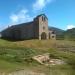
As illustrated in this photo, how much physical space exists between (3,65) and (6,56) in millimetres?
4925

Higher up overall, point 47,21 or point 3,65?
point 47,21

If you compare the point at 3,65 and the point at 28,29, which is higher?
the point at 28,29

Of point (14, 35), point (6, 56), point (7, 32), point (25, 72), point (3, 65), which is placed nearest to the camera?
point (25, 72)

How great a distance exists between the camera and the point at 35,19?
80.8 meters

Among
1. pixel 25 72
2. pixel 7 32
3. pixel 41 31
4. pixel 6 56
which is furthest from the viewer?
pixel 7 32

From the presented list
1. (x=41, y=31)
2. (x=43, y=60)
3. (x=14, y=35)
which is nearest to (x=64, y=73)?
(x=43, y=60)

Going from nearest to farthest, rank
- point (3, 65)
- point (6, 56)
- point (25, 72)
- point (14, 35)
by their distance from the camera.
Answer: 1. point (25, 72)
2. point (3, 65)
3. point (6, 56)
4. point (14, 35)

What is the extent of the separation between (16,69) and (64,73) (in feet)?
13.7

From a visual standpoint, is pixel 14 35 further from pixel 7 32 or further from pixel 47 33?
pixel 47 33

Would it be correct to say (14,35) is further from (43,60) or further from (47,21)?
(43,60)

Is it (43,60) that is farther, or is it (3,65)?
(43,60)

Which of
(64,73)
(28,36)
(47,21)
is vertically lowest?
(64,73)

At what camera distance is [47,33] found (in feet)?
268

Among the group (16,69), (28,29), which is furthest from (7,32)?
(16,69)
